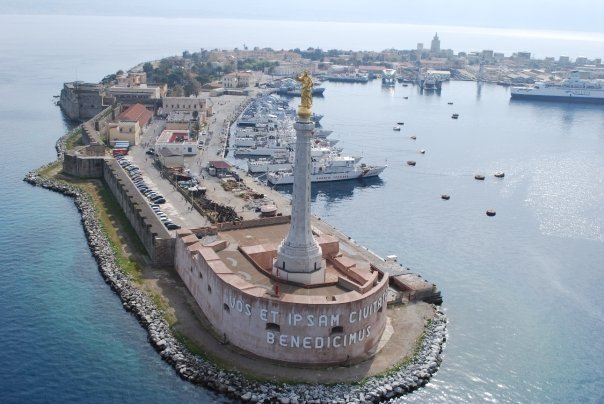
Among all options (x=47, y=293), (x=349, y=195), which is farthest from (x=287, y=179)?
(x=47, y=293)

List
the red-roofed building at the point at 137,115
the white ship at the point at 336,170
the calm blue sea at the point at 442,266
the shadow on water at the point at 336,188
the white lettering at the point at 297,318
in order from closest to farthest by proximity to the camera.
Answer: the white lettering at the point at 297,318 < the calm blue sea at the point at 442,266 < the shadow on water at the point at 336,188 < the white ship at the point at 336,170 < the red-roofed building at the point at 137,115

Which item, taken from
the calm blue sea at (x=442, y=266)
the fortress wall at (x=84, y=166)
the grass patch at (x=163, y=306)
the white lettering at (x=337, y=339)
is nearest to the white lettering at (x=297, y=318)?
the white lettering at (x=337, y=339)

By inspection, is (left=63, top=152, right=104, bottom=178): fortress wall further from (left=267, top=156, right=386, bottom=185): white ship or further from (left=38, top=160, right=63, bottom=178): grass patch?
(left=267, top=156, right=386, bottom=185): white ship

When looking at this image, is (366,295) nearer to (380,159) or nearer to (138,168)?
(138,168)

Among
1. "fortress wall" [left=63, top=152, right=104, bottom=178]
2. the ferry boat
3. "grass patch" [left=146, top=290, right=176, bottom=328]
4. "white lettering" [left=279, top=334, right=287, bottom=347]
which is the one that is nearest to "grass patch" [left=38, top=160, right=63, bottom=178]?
"fortress wall" [left=63, top=152, right=104, bottom=178]

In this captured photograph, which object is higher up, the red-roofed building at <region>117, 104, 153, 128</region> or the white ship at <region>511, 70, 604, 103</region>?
the white ship at <region>511, 70, 604, 103</region>

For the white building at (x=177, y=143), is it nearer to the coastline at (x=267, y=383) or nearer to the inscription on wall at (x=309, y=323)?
the coastline at (x=267, y=383)
